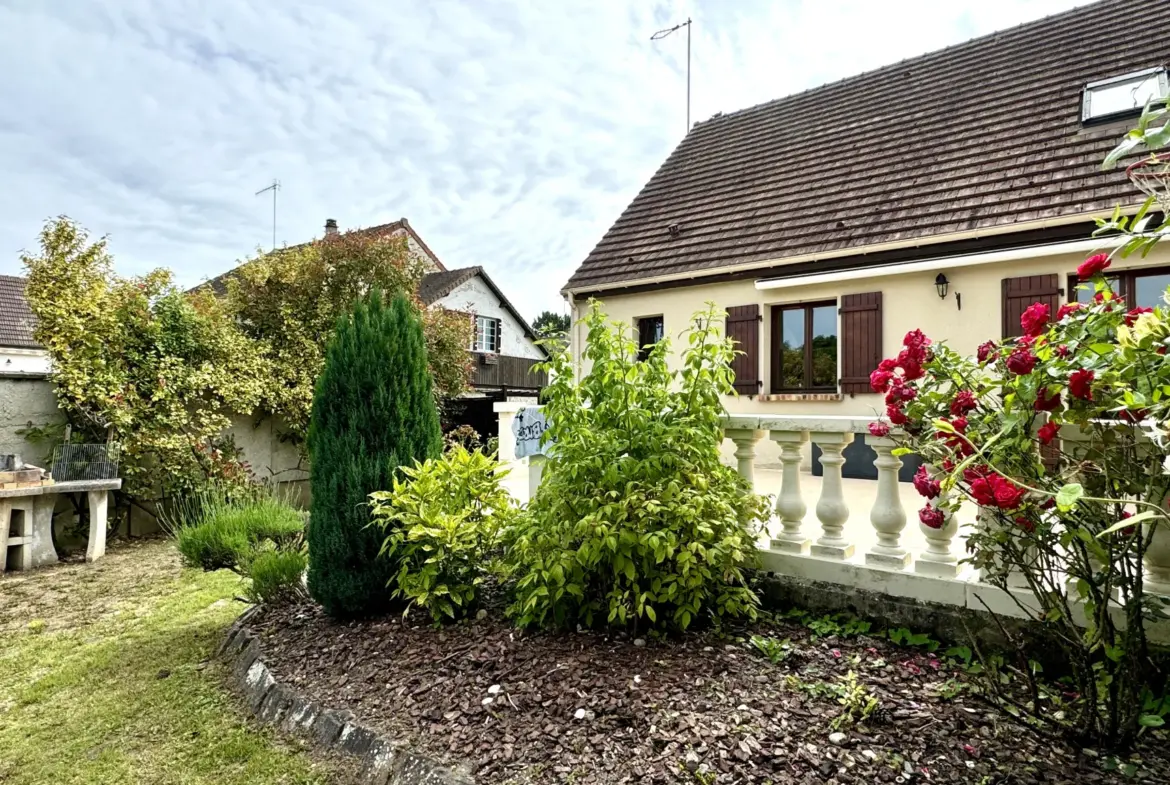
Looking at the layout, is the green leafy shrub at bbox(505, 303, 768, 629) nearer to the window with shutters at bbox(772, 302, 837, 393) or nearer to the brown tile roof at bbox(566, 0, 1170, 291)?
the window with shutters at bbox(772, 302, 837, 393)

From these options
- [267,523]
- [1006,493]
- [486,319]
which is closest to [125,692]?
[267,523]

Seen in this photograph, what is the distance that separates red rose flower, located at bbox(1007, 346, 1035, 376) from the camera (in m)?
1.75

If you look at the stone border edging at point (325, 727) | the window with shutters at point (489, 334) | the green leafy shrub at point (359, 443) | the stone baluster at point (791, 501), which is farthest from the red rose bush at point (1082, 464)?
the window with shutters at point (489, 334)

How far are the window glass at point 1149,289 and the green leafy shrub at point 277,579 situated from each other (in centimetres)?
814

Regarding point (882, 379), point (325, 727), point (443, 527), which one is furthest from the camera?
point (443, 527)

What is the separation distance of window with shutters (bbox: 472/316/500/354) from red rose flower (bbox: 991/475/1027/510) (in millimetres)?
19414

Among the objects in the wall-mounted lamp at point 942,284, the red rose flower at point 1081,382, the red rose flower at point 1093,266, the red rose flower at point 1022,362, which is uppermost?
the wall-mounted lamp at point 942,284

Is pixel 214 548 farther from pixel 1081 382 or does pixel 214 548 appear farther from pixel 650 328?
pixel 650 328

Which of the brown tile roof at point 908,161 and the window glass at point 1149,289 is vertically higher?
the brown tile roof at point 908,161

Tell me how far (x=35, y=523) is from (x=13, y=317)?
17.6m

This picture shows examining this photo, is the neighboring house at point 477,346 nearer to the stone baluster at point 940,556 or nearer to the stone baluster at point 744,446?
the stone baluster at point 744,446

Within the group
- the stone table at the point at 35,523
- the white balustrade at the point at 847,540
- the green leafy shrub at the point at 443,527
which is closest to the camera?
the white balustrade at the point at 847,540

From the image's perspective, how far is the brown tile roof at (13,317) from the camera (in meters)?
16.5

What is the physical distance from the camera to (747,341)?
8.35 meters
